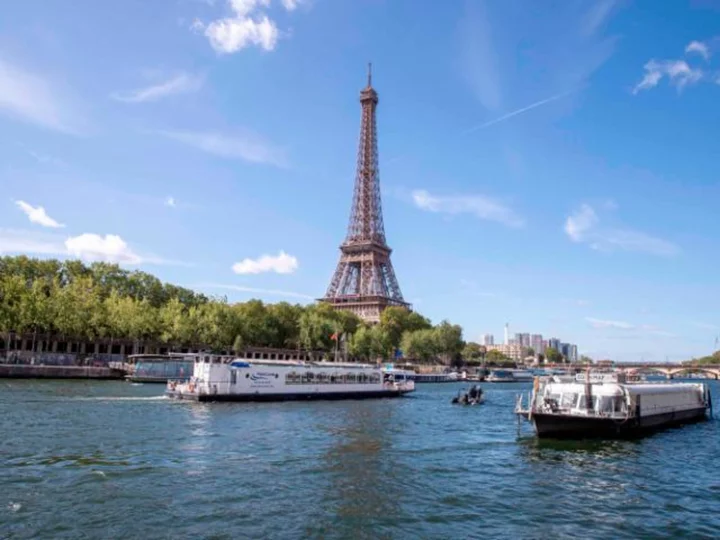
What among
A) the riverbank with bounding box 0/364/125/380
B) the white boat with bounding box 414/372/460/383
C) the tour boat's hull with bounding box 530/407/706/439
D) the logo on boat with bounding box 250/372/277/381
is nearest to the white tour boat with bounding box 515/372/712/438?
the tour boat's hull with bounding box 530/407/706/439

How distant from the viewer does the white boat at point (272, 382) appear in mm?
61469

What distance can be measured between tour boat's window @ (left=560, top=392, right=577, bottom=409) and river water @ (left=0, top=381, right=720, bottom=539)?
334cm

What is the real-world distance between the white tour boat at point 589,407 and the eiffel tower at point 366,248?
140 metres

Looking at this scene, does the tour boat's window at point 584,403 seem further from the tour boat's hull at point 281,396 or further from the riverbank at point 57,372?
the riverbank at point 57,372

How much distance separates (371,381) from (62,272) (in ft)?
291

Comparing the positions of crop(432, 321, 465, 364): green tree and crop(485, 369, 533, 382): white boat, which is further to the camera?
crop(432, 321, 465, 364): green tree

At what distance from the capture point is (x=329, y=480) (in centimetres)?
2641

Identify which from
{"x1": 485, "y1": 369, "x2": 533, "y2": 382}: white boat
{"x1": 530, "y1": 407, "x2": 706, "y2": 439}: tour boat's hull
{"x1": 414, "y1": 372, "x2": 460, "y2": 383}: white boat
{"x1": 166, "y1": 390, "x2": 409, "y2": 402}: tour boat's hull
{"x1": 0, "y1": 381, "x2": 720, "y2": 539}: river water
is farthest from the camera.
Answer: {"x1": 485, "y1": 369, "x2": 533, "y2": 382}: white boat

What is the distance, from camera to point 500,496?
82.0 feet

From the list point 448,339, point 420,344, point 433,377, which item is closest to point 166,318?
point 433,377

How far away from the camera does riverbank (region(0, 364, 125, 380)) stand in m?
82.9

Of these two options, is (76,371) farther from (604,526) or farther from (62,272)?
(604,526)

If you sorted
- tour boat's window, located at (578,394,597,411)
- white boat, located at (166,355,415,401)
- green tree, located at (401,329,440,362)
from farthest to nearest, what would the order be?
green tree, located at (401,329,440,362) < white boat, located at (166,355,415,401) < tour boat's window, located at (578,394,597,411)

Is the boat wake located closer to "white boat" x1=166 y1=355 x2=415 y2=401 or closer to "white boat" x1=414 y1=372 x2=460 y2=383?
"white boat" x1=166 y1=355 x2=415 y2=401
